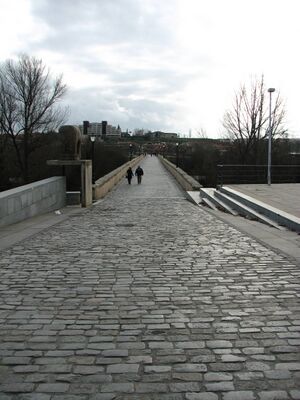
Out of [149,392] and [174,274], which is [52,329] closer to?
[149,392]

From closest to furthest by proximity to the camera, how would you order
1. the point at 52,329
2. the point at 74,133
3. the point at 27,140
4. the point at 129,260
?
1. the point at 52,329
2. the point at 129,260
3. the point at 74,133
4. the point at 27,140

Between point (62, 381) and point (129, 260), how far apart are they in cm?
Answer: 460

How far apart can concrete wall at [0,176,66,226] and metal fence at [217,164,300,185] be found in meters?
12.4

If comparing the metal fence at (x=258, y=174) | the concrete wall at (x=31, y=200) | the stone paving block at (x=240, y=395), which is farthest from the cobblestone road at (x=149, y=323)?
the metal fence at (x=258, y=174)

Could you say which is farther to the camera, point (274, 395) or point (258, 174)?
point (258, 174)

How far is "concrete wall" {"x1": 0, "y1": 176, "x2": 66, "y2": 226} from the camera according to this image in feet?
42.9

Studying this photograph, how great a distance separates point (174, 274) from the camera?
7.29 metres

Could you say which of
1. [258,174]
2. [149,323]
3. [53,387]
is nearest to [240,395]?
[53,387]

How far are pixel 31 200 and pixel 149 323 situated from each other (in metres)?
11.1

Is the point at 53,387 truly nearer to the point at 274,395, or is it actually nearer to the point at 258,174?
the point at 274,395

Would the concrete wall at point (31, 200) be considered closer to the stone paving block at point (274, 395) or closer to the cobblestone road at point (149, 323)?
the cobblestone road at point (149, 323)

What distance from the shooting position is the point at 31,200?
50.8 ft

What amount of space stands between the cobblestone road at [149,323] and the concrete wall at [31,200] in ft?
12.2

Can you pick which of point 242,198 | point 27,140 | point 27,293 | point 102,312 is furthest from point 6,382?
point 27,140
